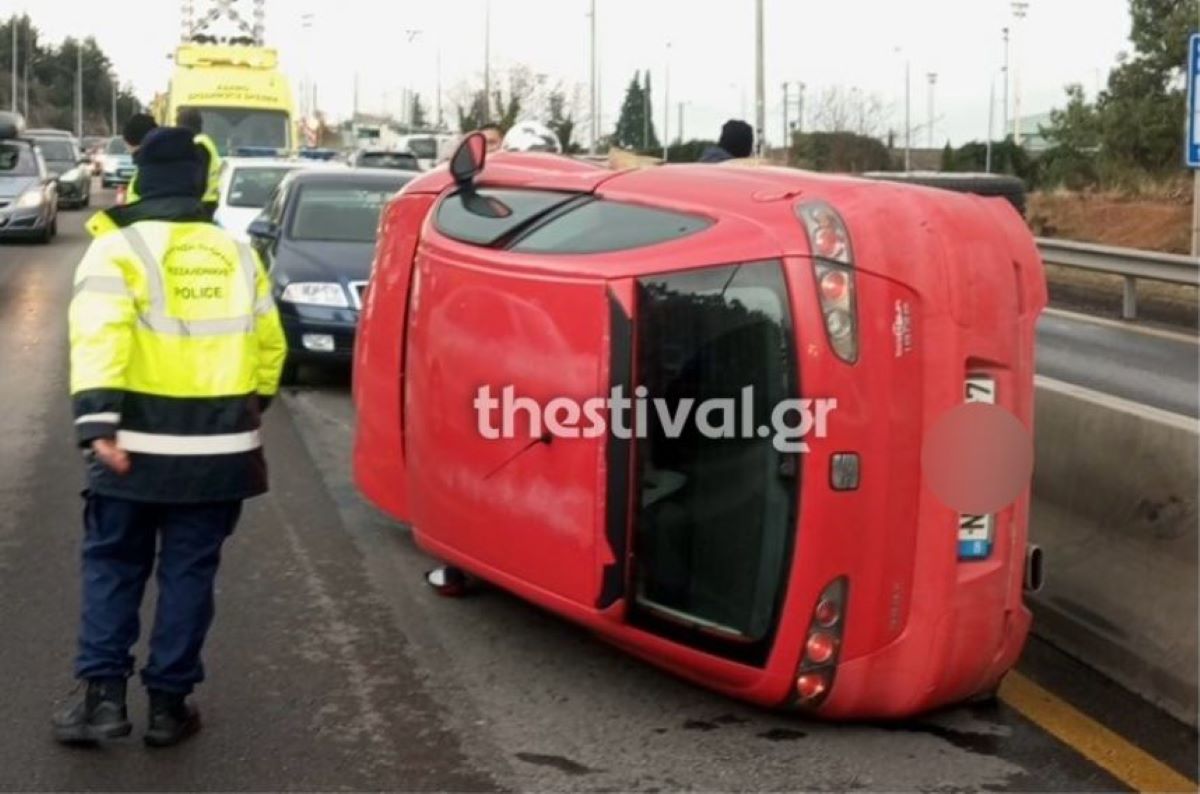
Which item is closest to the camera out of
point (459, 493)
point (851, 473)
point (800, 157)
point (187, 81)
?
point (851, 473)

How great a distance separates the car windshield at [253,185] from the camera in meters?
20.0

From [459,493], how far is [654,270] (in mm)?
1214

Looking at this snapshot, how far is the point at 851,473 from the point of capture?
4707 mm

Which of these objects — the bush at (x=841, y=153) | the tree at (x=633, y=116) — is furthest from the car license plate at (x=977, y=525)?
the tree at (x=633, y=116)

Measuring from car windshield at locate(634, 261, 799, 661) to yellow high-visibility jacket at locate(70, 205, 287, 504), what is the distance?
1166mm

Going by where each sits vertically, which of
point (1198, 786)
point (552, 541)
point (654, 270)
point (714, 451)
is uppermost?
point (654, 270)

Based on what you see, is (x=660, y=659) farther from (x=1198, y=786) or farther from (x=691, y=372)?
(x=1198, y=786)

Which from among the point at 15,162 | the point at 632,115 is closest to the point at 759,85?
the point at 15,162

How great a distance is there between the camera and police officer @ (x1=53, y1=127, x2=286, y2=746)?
487 centimetres

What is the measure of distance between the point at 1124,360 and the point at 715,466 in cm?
1079

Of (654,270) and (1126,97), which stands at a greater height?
(1126,97)

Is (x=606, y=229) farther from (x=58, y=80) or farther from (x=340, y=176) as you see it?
(x=58, y=80)

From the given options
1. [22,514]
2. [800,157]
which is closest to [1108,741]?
[22,514]

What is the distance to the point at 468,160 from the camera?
6.40 m
